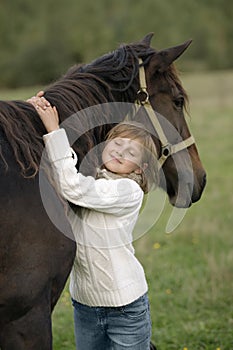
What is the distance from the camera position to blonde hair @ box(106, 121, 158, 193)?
8.95 feet

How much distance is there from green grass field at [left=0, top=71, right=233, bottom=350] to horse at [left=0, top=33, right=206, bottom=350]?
0.60m

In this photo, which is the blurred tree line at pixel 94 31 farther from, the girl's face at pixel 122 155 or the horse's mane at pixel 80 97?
the girl's face at pixel 122 155

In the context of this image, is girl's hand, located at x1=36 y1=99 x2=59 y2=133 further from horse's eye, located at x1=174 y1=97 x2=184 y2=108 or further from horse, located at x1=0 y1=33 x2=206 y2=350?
horse's eye, located at x1=174 y1=97 x2=184 y2=108

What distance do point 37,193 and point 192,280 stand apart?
3140 millimetres

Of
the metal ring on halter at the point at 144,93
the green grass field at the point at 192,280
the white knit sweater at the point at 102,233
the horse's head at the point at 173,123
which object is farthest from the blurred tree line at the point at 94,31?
the white knit sweater at the point at 102,233

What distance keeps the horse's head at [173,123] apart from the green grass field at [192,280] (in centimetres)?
26

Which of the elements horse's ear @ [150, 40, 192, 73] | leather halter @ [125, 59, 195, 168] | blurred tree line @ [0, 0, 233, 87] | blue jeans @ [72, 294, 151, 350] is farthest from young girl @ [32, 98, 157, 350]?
blurred tree line @ [0, 0, 233, 87]

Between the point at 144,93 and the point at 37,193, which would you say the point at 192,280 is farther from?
the point at 37,193

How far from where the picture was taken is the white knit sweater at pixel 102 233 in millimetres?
2533

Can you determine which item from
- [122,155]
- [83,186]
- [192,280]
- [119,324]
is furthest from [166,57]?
[192,280]

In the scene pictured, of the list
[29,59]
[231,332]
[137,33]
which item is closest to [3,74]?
[29,59]

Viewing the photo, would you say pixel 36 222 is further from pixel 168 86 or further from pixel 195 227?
pixel 195 227

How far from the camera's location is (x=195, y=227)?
695cm

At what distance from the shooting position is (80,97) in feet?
8.99
